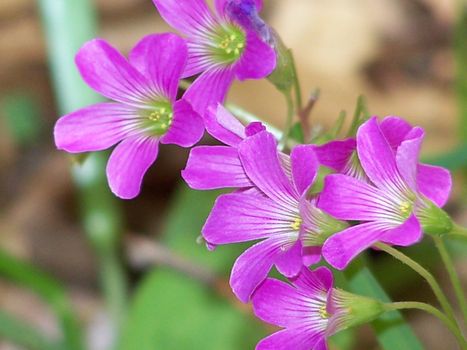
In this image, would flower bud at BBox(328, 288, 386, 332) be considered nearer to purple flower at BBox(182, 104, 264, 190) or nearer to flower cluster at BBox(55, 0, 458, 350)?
flower cluster at BBox(55, 0, 458, 350)

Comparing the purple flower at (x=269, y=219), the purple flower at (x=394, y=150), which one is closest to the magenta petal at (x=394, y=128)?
the purple flower at (x=394, y=150)

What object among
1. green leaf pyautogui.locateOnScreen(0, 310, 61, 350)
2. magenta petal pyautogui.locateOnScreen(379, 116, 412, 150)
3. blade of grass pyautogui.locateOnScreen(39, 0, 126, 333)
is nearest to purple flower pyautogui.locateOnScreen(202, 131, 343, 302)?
magenta petal pyautogui.locateOnScreen(379, 116, 412, 150)

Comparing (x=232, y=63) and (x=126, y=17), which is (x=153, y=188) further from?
(x=232, y=63)

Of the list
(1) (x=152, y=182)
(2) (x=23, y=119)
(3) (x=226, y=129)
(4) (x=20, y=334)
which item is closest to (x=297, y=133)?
(3) (x=226, y=129)

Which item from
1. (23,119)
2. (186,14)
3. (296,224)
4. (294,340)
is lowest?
(23,119)

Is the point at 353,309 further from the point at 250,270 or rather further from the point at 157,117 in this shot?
the point at 157,117

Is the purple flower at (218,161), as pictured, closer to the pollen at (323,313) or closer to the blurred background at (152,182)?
the pollen at (323,313)

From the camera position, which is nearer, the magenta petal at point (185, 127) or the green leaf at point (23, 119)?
the magenta petal at point (185, 127)
